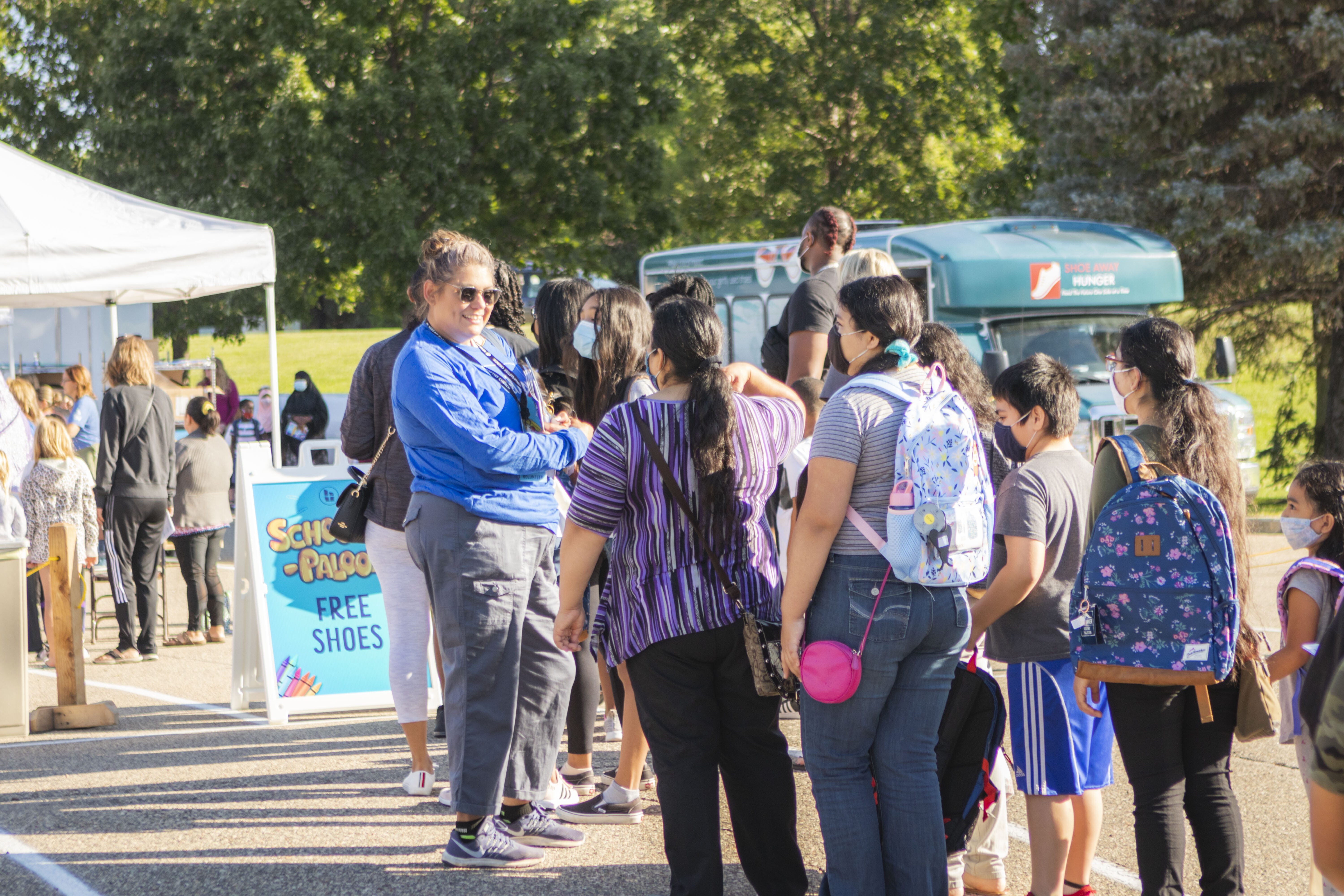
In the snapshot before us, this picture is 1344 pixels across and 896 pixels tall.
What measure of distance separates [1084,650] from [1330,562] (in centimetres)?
71

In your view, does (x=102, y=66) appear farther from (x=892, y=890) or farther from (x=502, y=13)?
(x=892, y=890)

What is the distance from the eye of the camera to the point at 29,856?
451 centimetres

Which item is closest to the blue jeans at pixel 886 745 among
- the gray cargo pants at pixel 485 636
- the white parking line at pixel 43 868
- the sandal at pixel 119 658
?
the gray cargo pants at pixel 485 636

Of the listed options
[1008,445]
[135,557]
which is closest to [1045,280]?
[1008,445]

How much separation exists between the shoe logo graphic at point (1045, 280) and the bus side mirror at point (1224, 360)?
6.56 feet

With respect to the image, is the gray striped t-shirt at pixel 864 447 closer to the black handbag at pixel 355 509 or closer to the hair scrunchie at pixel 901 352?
the hair scrunchie at pixel 901 352

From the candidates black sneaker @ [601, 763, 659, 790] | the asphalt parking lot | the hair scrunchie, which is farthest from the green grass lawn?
the hair scrunchie

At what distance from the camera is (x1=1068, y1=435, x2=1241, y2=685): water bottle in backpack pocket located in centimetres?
321

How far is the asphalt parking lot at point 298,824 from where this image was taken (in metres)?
4.18

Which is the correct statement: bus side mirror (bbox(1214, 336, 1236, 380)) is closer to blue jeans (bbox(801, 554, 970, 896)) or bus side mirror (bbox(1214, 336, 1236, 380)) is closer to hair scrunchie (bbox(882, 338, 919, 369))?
hair scrunchie (bbox(882, 338, 919, 369))

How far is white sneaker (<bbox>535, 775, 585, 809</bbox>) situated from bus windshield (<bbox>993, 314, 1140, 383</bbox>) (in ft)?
24.0

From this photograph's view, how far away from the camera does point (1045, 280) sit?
11.3m

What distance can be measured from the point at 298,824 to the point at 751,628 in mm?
2297

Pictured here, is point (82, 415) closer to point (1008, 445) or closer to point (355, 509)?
point (355, 509)
